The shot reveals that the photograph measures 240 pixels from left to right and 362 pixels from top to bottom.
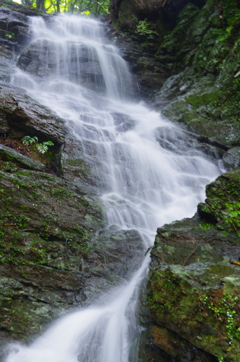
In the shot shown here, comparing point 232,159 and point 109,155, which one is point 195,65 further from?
point 109,155

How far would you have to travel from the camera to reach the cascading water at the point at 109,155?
3.64 meters

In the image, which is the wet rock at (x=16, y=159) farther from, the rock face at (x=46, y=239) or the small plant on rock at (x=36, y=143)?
the small plant on rock at (x=36, y=143)

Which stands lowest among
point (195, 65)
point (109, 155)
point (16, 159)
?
point (16, 159)

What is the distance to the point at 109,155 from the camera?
8.02 meters

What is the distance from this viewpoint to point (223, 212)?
15.7 feet

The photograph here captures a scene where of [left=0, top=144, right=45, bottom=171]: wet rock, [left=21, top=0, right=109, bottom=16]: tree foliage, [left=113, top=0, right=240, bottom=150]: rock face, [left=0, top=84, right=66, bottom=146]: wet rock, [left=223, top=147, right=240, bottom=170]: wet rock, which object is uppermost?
[left=21, top=0, right=109, bottom=16]: tree foliage

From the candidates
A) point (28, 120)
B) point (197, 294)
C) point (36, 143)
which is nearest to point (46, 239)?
point (197, 294)

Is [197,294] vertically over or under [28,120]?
under

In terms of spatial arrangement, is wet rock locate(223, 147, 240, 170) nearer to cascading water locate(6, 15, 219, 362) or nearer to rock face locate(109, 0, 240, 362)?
rock face locate(109, 0, 240, 362)

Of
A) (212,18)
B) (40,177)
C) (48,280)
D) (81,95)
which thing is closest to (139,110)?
(81,95)

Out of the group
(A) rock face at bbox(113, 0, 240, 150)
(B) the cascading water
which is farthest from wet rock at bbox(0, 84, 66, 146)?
(A) rock face at bbox(113, 0, 240, 150)

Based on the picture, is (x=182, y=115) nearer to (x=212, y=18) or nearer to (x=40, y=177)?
(x=212, y=18)

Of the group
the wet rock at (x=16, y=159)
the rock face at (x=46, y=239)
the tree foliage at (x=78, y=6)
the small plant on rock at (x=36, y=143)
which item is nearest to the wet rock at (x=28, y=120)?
the rock face at (x=46, y=239)

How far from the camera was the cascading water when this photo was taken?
3639mm
